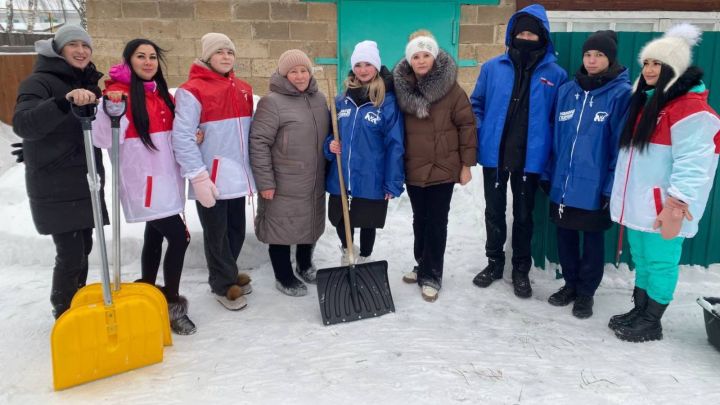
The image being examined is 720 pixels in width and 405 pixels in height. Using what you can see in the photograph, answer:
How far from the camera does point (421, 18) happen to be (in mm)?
6391

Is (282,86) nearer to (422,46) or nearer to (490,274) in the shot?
(422,46)

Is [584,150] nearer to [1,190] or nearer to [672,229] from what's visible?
[672,229]

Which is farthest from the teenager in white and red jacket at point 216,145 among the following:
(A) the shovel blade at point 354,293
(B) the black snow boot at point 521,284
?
(B) the black snow boot at point 521,284

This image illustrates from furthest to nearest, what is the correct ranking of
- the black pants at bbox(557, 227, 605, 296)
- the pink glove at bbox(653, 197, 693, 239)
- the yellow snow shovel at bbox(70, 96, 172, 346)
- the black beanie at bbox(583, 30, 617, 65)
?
the black pants at bbox(557, 227, 605, 296) → the black beanie at bbox(583, 30, 617, 65) → the pink glove at bbox(653, 197, 693, 239) → the yellow snow shovel at bbox(70, 96, 172, 346)

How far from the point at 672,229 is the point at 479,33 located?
443cm

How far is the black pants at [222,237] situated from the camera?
332 centimetres

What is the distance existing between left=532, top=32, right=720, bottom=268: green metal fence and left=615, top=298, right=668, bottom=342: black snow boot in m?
1.01

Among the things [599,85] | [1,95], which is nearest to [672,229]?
[599,85]

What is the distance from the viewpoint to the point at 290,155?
3461 millimetres

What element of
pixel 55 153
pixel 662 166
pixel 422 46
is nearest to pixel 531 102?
pixel 422 46

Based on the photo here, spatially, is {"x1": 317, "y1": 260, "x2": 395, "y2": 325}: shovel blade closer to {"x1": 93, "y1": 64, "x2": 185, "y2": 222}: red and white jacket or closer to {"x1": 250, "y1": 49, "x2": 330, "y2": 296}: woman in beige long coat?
{"x1": 250, "y1": 49, "x2": 330, "y2": 296}: woman in beige long coat

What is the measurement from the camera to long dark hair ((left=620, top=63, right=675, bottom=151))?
2.81m

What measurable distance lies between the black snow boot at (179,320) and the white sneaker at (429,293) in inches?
64.2

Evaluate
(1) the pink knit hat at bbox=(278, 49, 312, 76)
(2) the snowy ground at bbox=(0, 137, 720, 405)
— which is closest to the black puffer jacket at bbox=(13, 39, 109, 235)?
(2) the snowy ground at bbox=(0, 137, 720, 405)
